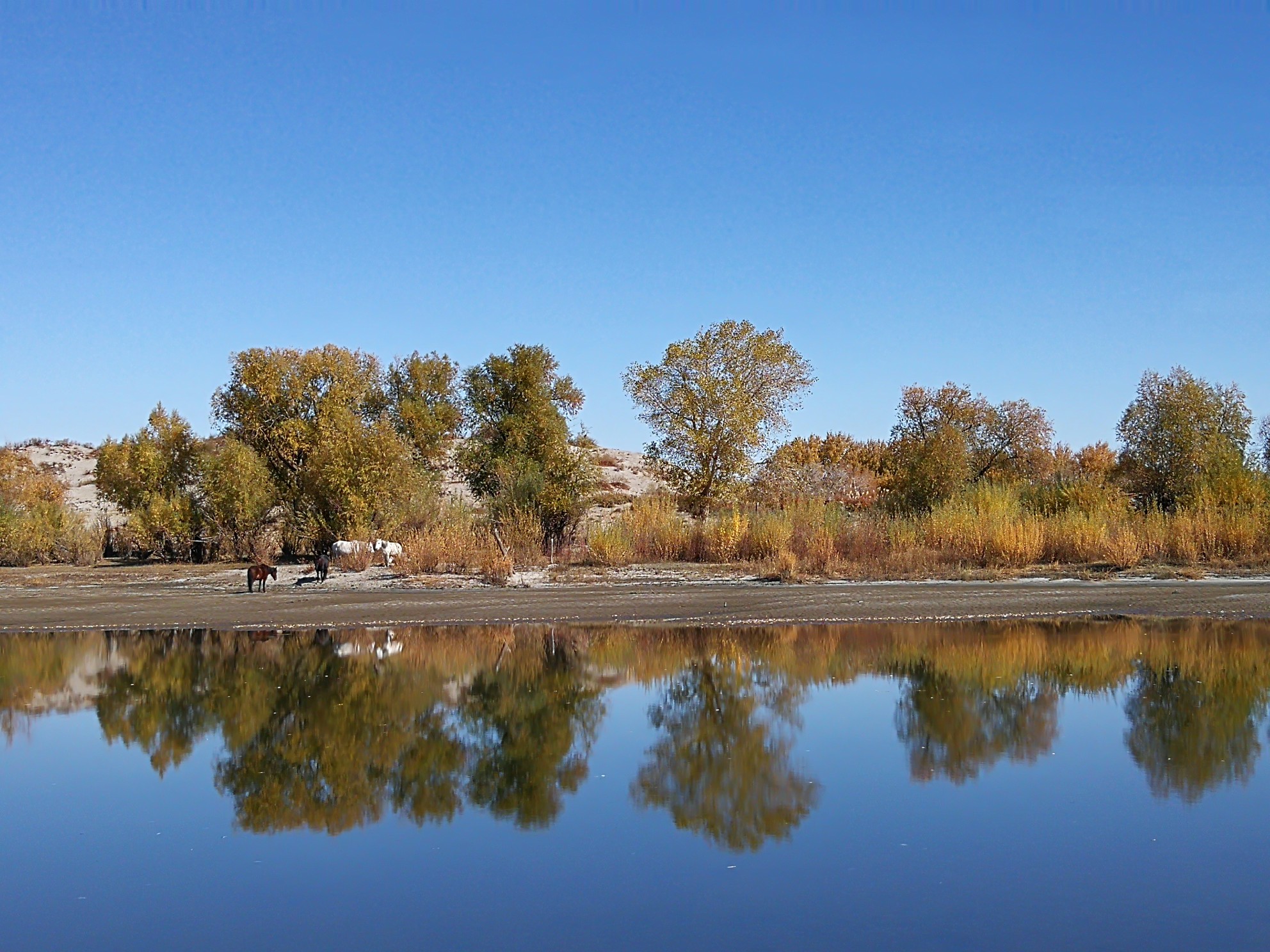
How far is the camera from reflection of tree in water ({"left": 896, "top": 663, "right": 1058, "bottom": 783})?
878 centimetres

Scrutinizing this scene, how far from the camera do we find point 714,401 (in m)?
31.9

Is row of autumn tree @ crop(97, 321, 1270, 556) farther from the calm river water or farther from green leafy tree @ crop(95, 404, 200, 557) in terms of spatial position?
the calm river water

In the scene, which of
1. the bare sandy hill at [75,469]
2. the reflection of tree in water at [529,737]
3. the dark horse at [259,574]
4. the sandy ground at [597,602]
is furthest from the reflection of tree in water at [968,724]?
the bare sandy hill at [75,469]

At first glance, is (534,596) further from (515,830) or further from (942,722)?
(515,830)

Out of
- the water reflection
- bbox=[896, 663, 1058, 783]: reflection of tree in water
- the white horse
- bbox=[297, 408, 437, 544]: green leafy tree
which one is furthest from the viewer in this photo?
bbox=[297, 408, 437, 544]: green leafy tree

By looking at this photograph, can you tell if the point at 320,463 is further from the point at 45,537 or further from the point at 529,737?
the point at 529,737

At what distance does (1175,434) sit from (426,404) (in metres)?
24.9

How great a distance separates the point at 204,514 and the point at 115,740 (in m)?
21.3

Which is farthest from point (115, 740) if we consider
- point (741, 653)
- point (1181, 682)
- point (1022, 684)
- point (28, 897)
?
point (1181, 682)

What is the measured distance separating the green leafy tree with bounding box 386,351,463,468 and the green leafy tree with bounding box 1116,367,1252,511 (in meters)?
21.7

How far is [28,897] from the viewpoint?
6.36 m

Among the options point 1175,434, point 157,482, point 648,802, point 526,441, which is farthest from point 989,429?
point 648,802

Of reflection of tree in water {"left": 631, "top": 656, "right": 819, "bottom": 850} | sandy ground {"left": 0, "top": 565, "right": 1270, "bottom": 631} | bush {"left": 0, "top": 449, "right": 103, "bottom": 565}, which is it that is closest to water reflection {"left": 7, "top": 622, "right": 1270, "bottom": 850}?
reflection of tree in water {"left": 631, "top": 656, "right": 819, "bottom": 850}

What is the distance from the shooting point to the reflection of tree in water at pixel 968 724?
28.8ft
